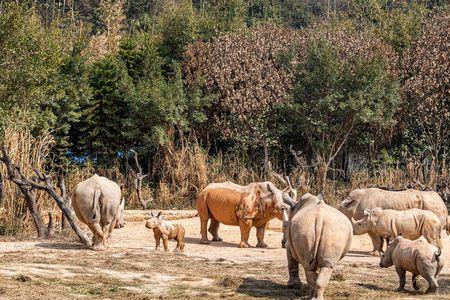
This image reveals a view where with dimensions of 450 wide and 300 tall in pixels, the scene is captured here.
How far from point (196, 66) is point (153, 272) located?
51.8 feet

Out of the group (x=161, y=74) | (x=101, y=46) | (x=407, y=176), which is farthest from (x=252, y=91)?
(x=101, y=46)

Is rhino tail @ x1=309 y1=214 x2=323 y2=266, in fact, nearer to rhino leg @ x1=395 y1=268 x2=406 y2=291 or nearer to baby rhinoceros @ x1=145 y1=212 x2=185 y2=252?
rhino leg @ x1=395 y1=268 x2=406 y2=291

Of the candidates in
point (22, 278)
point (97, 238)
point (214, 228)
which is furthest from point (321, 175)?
point (22, 278)

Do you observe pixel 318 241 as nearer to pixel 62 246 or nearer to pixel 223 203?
pixel 62 246

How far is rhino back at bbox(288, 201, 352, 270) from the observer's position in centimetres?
1178

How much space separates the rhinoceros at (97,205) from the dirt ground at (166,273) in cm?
37

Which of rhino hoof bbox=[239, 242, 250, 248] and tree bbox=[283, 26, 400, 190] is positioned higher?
tree bbox=[283, 26, 400, 190]

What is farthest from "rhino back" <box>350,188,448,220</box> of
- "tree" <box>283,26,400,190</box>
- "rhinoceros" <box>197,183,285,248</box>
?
"tree" <box>283,26,400,190</box>

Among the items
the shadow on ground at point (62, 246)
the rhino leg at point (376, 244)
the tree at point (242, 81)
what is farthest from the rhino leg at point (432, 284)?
the tree at point (242, 81)

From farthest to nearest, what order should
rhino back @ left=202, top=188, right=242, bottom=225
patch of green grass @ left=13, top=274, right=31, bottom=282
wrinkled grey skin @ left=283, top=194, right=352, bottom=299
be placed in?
rhino back @ left=202, top=188, right=242, bottom=225 → patch of green grass @ left=13, top=274, right=31, bottom=282 → wrinkled grey skin @ left=283, top=194, right=352, bottom=299

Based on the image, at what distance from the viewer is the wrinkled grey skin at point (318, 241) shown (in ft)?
38.5

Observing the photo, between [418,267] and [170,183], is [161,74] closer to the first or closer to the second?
[170,183]

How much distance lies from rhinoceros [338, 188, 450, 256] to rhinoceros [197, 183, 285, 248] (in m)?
1.54

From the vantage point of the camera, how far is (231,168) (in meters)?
27.6
